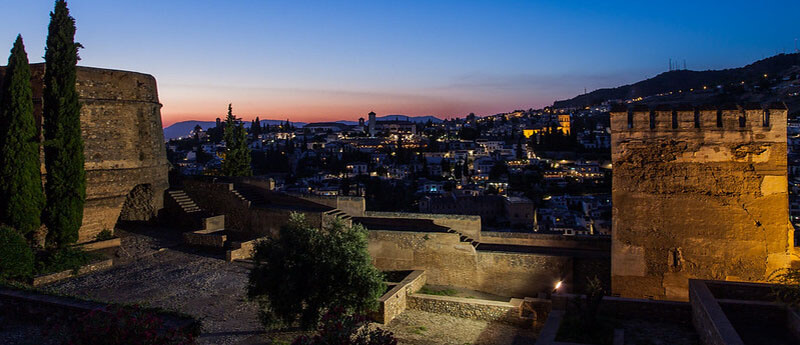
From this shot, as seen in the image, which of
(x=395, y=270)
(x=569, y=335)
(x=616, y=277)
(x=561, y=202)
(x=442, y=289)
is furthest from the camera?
(x=561, y=202)

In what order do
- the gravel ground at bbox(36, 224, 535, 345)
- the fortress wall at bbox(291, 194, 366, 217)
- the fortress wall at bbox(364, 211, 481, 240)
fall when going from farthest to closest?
the fortress wall at bbox(291, 194, 366, 217)
the fortress wall at bbox(364, 211, 481, 240)
the gravel ground at bbox(36, 224, 535, 345)

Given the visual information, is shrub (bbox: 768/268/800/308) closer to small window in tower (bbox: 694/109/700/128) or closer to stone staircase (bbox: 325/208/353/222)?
small window in tower (bbox: 694/109/700/128)

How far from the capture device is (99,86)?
16.3 meters

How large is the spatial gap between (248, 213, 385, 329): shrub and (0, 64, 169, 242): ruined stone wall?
372 inches

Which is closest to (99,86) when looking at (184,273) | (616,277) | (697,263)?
(184,273)

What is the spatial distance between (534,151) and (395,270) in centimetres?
9344

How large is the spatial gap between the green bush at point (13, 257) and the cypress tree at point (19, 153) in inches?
55.0

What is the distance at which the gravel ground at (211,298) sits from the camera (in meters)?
9.53

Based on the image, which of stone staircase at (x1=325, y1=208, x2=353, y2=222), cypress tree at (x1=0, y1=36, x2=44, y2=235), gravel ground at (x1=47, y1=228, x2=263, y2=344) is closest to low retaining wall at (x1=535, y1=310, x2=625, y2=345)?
gravel ground at (x1=47, y1=228, x2=263, y2=344)

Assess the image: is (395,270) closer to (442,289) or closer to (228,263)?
(442,289)

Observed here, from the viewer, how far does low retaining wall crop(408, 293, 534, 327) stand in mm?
10930

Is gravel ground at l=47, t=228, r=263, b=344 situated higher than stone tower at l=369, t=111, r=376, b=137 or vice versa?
stone tower at l=369, t=111, r=376, b=137

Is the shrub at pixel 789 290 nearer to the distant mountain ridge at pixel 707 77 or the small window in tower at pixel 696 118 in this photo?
the small window in tower at pixel 696 118

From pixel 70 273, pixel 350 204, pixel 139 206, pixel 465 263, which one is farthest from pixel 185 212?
pixel 465 263
